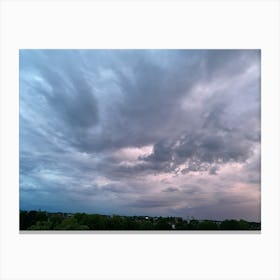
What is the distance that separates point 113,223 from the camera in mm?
4734

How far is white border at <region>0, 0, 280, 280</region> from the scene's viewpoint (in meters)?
4.66

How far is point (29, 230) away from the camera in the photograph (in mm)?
4723

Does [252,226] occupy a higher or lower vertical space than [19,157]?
lower

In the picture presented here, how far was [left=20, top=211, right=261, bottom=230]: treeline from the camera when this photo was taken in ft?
15.4

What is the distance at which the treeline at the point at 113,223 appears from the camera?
15.4 feet

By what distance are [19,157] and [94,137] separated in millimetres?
832

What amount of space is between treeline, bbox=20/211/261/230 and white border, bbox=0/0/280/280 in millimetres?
94
